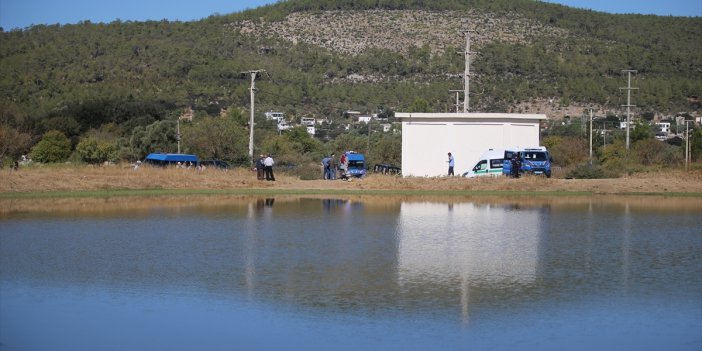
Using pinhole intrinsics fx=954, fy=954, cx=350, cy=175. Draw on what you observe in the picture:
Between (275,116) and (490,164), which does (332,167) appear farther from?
(275,116)

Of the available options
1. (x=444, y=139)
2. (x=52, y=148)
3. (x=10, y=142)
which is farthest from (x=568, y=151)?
(x=52, y=148)

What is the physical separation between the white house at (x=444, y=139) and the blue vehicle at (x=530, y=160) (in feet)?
13.1

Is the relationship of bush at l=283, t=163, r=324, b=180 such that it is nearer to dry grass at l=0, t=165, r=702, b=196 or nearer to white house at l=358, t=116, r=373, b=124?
dry grass at l=0, t=165, r=702, b=196

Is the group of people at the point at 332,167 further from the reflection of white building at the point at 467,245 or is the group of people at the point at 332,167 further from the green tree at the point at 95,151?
the green tree at the point at 95,151

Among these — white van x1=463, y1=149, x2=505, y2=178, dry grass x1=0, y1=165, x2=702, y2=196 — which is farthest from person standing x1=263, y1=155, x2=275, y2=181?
white van x1=463, y1=149, x2=505, y2=178

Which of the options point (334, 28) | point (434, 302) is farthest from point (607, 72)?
point (434, 302)

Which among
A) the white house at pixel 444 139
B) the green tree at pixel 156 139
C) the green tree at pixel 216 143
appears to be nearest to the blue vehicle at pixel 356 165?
the white house at pixel 444 139

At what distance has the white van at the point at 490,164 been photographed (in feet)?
154

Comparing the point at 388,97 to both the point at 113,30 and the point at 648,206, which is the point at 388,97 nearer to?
the point at 113,30

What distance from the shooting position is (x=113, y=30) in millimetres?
136625

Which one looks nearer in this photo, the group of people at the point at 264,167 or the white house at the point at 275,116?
the group of people at the point at 264,167

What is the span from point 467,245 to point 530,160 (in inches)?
982

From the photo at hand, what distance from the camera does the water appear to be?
1393 centimetres

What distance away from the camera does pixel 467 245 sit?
23.3 metres
